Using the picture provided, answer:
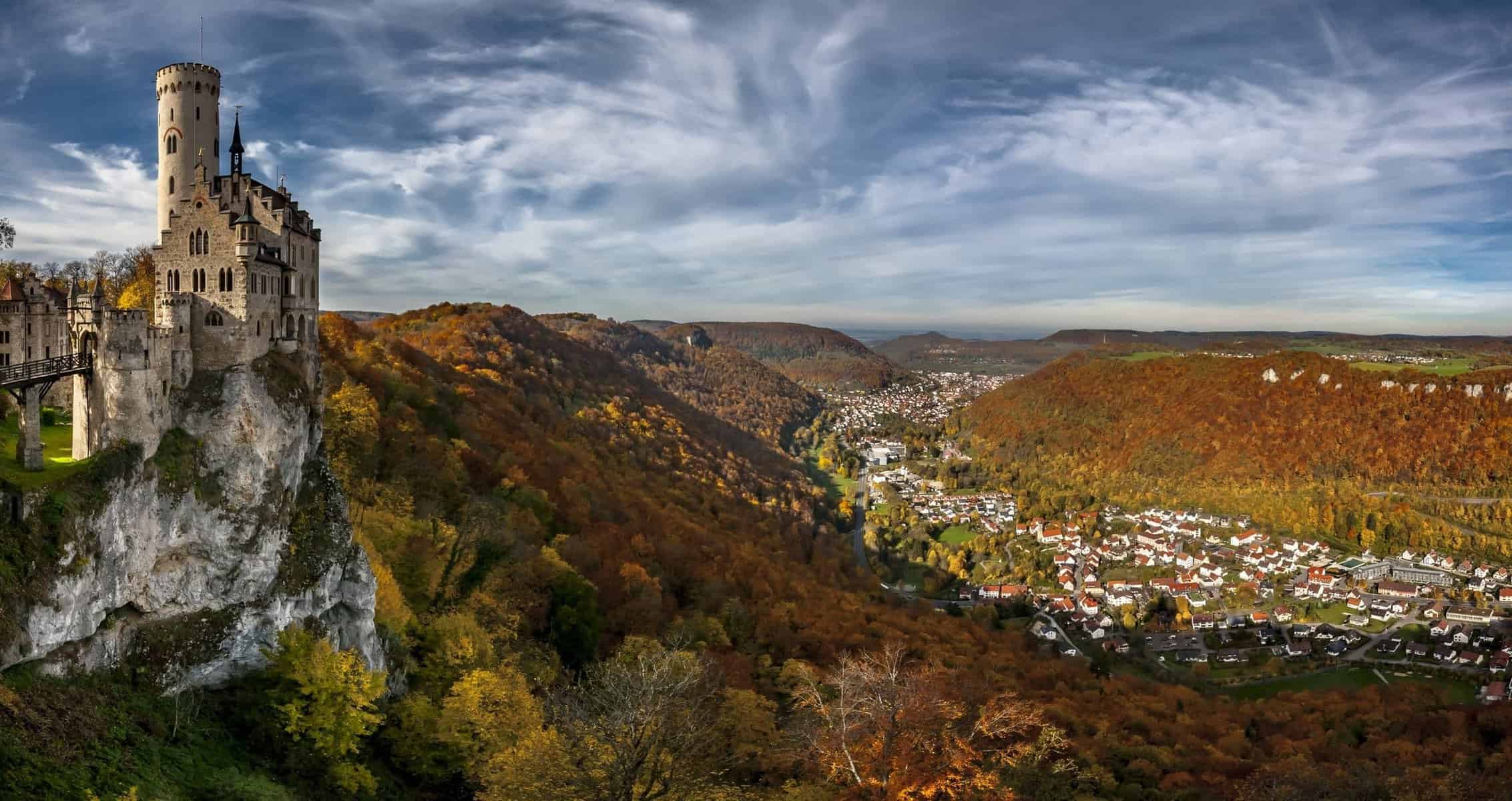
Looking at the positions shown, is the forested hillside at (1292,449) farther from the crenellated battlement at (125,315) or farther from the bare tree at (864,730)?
the crenellated battlement at (125,315)

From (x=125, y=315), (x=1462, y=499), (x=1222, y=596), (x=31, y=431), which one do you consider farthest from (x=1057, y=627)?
(x=1462, y=499)

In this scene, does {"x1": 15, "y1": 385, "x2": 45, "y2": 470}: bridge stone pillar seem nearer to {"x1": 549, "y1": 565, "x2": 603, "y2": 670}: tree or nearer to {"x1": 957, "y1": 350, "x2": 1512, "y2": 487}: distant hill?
{"x1": 549, "y1": 565, "x2": 603, "y2": 670}: tree

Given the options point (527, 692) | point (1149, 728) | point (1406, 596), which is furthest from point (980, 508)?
point (527, 692)

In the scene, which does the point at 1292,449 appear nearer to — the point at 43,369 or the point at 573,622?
the point at 573,622

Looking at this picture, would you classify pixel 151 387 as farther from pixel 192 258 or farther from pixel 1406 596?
pixel 1406 596

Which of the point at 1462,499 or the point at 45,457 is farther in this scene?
the point at 1462,499

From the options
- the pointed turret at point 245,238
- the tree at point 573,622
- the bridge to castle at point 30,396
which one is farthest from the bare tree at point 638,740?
the pointed turret at point 245,238
